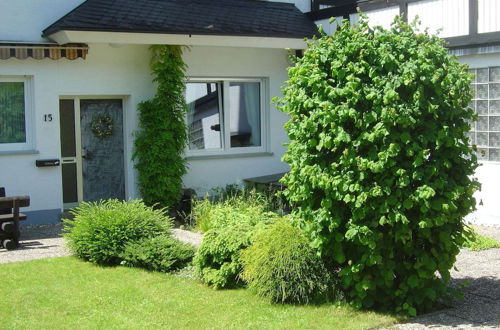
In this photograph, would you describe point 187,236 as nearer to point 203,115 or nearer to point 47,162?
point 47,162

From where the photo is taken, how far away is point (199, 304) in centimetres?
730

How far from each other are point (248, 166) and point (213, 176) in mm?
874

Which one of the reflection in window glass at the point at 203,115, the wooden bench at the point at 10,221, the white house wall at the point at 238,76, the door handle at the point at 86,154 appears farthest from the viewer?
the reflection in window glass at the point at 203,115

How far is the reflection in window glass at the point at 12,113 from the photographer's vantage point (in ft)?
41.0

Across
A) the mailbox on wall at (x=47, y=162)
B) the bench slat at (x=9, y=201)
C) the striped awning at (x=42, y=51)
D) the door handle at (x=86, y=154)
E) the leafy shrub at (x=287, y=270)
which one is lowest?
the leafy shrub at (x=287, y=270)

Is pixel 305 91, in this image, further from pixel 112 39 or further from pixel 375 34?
pixel 112 39

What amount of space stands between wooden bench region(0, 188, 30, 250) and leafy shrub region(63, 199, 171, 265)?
3.92ft

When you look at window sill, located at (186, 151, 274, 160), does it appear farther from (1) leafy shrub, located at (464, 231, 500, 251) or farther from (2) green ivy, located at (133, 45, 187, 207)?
(1) leafy shrub, located at (464, 231, 500, 251)

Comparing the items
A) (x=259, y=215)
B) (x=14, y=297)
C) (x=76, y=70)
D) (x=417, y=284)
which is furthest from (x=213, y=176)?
(x=417, y=284)

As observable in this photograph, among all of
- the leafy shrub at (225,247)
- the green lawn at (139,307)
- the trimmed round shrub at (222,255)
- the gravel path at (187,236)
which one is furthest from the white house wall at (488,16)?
the green lawn at (139,307)

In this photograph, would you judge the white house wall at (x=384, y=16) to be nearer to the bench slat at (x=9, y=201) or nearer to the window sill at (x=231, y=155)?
the window sill at (x=231, y=155)

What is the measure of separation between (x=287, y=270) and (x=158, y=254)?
227 centimetres

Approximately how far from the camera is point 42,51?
1220 centimetres

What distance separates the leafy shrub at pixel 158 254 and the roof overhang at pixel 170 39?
4.32 meters
